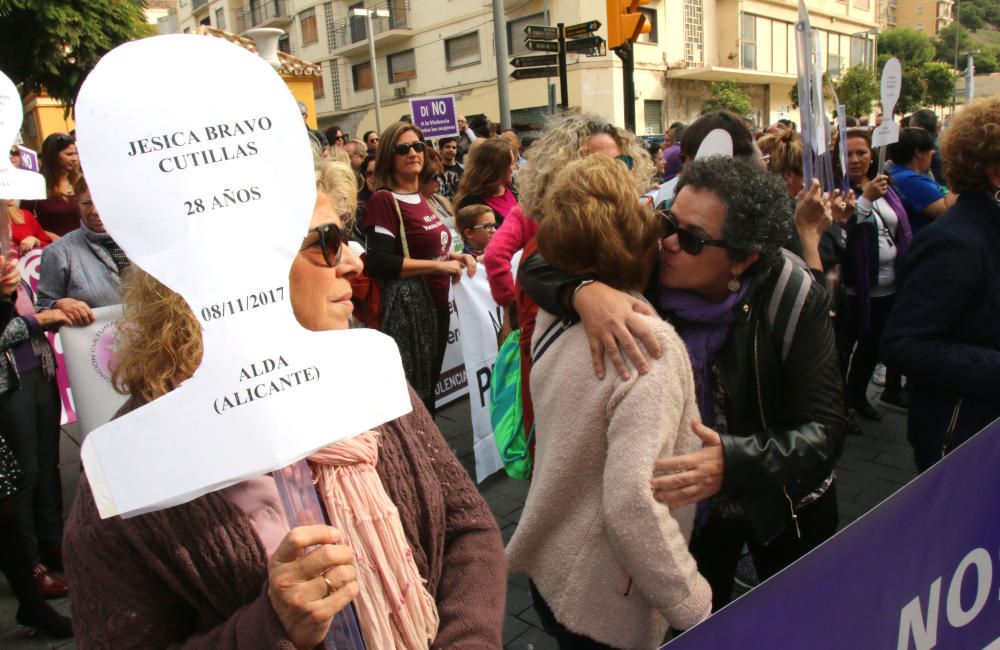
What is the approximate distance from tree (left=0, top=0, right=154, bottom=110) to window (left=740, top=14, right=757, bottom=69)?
29646 millimetres

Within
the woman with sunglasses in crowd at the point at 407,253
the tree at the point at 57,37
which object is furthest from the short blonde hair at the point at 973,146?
the tree at the point at 57,37

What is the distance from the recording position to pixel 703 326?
192cm

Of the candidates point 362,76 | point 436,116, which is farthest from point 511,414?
point 362,76

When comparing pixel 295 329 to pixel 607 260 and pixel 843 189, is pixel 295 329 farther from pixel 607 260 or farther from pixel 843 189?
pixel 843 189

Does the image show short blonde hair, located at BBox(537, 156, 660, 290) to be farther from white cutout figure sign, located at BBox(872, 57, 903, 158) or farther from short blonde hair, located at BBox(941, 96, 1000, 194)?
white cutout figure sign, located at BBox(872, 57, 903, 158)

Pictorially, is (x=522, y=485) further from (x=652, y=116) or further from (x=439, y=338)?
(x=652, y=116)

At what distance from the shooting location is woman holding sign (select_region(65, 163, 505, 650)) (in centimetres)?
104

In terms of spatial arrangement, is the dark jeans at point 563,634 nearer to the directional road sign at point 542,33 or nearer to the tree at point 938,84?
the directional road sign at point 542,33

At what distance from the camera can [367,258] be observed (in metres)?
4.16

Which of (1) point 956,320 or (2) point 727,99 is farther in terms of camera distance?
(2) point 727,99

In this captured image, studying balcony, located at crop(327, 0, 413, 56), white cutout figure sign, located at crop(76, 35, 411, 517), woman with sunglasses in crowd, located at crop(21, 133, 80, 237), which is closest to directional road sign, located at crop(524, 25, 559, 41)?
woman with sunglasses in crowd, located at crop(21, 133, 80, 237)

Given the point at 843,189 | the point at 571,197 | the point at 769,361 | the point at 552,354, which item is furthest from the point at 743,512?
the point at 843,189

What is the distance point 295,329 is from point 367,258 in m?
3.31

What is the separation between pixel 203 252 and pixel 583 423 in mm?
1048
